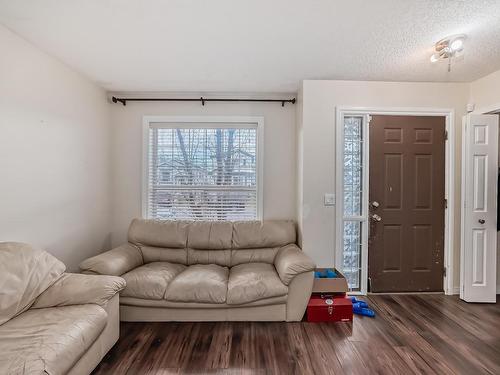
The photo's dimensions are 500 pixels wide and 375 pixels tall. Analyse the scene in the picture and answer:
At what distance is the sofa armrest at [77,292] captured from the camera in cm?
183

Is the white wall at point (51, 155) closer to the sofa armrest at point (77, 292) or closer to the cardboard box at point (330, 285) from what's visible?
the sofa armrest at point (77, 292)

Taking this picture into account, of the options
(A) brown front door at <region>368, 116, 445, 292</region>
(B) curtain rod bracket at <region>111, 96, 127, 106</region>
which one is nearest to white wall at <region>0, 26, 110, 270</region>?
(B) curtain rod bracket at <region>111, 96, 127, 106</region>

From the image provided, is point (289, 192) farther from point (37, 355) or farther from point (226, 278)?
point (37, 355)

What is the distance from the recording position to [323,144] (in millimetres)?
2973

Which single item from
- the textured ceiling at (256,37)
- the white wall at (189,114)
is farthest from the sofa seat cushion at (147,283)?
the textured ceiling at (256,37)

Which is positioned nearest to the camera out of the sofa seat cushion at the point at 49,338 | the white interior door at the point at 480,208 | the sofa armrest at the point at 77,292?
the sofa seat cushion at the point at 49,338

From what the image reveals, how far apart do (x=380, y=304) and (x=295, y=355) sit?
1373mm

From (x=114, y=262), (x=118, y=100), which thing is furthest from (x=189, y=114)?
(x=114, y=262)

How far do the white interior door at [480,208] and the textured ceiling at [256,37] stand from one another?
2.22ft

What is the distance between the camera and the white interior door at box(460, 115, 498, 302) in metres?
2.80

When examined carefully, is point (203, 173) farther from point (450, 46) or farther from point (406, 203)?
point (450, 46)

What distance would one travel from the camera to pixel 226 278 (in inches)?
102

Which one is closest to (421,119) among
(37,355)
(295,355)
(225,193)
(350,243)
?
(350,243)

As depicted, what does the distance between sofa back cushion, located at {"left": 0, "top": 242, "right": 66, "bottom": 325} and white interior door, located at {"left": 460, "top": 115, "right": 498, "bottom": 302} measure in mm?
4066
